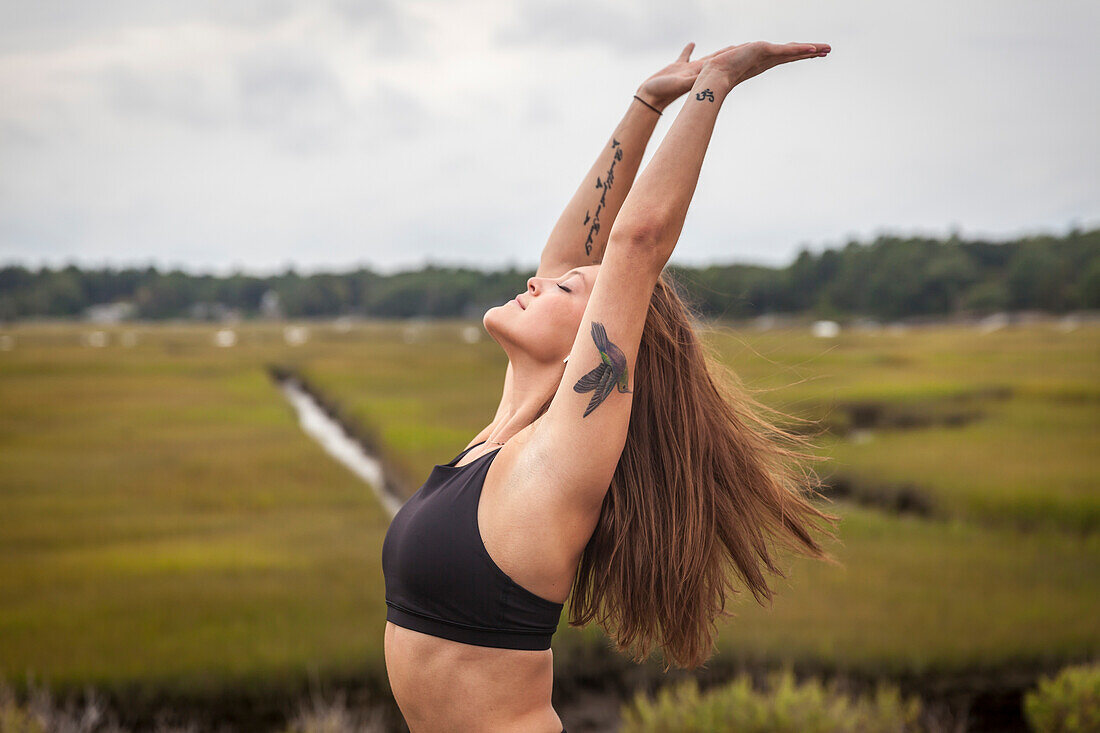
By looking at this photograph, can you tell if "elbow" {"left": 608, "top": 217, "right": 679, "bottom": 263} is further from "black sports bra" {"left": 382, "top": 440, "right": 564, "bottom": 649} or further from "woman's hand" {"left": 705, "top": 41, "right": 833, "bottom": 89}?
"black sports bra" {"left": 382, "top": 440, "right": 564, "bottom": 649}

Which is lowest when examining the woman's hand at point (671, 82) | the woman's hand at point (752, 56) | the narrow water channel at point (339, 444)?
the narrow water channel at point (339, 444)

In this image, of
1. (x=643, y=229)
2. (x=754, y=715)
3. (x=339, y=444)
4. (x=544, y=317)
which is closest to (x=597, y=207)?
(x=544, y=317)

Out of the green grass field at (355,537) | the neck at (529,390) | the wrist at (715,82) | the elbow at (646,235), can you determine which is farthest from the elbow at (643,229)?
the green grass field at (355,537)

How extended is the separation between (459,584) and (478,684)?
0.93 feet

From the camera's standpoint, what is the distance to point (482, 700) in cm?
219

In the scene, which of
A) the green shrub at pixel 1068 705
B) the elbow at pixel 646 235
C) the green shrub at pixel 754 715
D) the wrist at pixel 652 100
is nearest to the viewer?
the elbow at pixel 646 235

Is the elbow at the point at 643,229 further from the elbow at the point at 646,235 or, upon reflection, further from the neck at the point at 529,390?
the neck at the point at 529,390

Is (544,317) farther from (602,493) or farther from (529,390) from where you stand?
(602,493)

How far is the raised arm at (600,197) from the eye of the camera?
2.85m

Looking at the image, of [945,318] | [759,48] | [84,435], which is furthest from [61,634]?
[945,318]

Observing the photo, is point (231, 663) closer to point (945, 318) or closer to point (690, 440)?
point (690, 440)

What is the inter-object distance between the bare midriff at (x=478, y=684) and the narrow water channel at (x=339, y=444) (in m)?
13.7

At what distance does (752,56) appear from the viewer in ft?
7.21

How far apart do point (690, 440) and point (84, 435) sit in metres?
23.3
